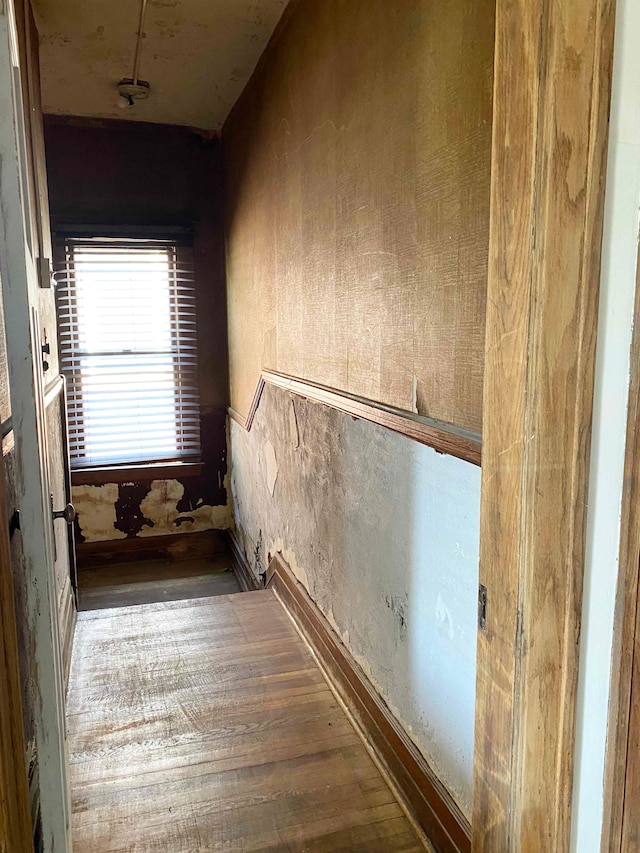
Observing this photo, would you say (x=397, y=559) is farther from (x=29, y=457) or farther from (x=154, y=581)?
(x=154, y=581)

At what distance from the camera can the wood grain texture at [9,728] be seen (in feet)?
2.88

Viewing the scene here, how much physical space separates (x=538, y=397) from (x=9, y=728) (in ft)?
3.03

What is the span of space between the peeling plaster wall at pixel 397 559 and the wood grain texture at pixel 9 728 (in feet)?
3.01

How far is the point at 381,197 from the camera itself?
1795mm

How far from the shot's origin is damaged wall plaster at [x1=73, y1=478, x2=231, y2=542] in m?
4.42

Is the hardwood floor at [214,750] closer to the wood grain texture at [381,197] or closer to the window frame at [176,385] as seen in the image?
the wood grain texture at [381,197]

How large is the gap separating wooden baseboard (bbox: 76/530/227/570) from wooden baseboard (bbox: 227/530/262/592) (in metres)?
0.16

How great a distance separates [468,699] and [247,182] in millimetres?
3076

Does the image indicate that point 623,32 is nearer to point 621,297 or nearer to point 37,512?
point 621,297

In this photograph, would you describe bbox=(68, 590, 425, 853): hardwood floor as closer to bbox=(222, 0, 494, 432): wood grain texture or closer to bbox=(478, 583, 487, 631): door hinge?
bbox=(478, 583, 487, 631): door hinge

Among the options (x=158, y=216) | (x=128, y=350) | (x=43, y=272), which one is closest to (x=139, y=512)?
(x=128, y=350)

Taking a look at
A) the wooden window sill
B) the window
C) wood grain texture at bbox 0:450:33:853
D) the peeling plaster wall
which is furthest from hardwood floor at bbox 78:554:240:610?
wood grain texture at bbox 0:450:33:853

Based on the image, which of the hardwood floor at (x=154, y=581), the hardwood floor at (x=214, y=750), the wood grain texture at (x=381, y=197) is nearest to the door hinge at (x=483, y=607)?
the wood grain texture at (x=381, y=197)

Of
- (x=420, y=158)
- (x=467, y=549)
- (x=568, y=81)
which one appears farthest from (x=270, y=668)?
(x=568, y=81)
